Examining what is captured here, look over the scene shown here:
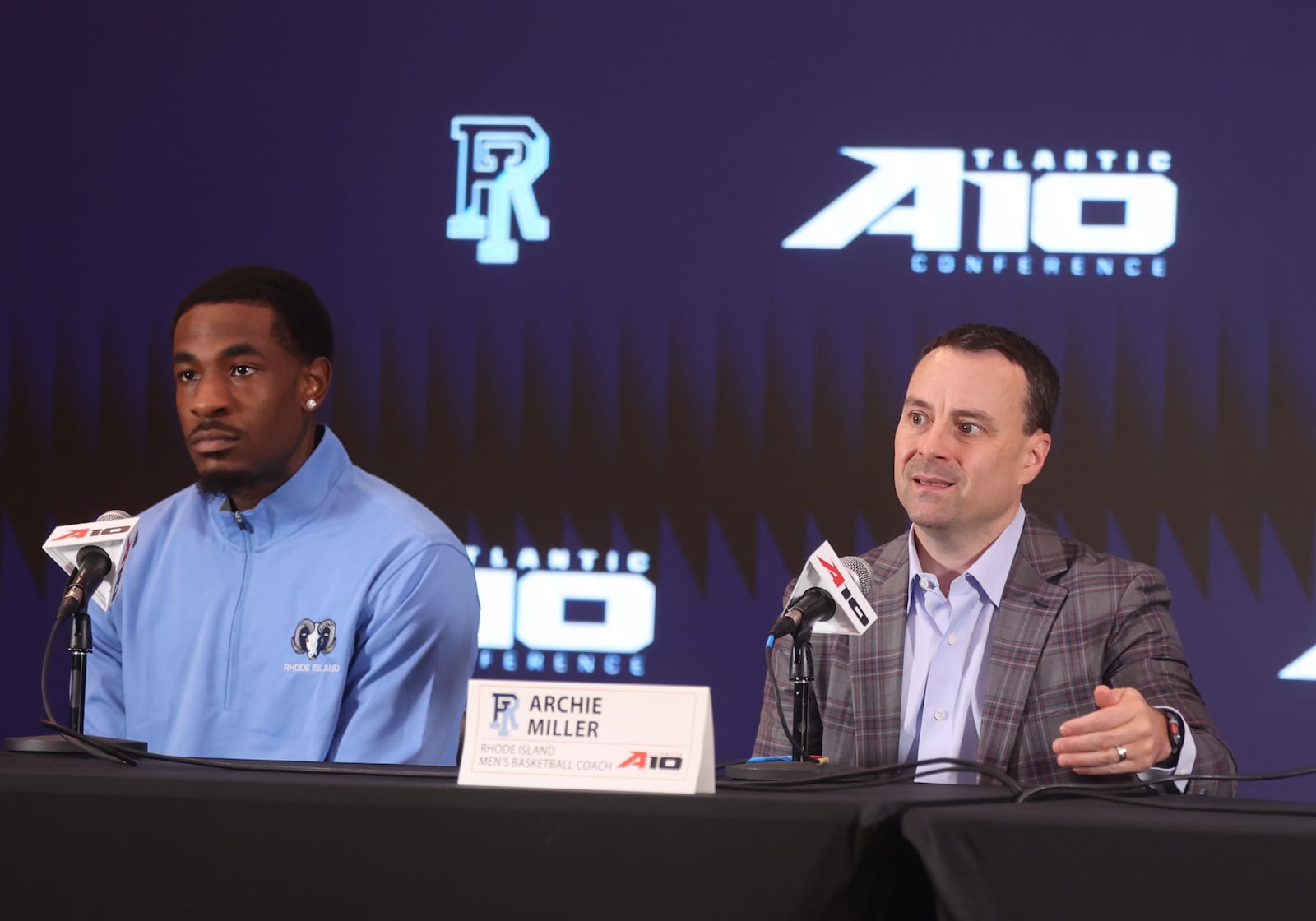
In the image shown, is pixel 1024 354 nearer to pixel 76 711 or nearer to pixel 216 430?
pixel 216 430

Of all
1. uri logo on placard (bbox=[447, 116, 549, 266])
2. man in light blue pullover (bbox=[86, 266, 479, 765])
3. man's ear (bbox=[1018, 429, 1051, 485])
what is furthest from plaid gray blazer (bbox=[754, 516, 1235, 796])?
uri logo on placard (bbox=[447, 116, 549, 266])

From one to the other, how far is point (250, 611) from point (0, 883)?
1.15 m

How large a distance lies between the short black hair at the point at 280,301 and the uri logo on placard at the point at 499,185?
849mm

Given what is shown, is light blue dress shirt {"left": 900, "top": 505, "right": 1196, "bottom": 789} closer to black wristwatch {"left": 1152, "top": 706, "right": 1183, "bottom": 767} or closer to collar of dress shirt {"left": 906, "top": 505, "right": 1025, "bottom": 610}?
collar of dress shirt {"left": 906, "top": 505, "right": 1025, "bottom": 610}

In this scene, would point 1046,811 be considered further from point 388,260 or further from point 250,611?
point 388,260

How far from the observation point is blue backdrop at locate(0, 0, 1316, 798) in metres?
3.24

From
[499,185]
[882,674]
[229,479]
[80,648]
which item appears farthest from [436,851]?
[499,185]

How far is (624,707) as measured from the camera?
4.26 ft

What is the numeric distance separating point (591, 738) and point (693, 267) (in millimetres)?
2264

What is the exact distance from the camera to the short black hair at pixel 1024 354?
7.55 ft

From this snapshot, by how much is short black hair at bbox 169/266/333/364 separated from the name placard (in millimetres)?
1450

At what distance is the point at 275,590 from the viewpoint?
2354 millimetres

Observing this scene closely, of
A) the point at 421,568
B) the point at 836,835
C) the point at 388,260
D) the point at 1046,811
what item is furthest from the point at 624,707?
the point at 388,260

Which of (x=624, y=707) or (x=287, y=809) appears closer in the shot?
(x=287, y=809)
